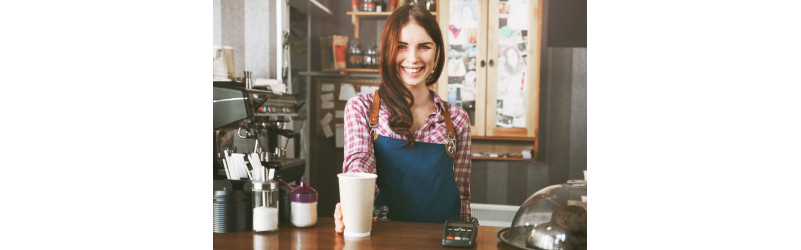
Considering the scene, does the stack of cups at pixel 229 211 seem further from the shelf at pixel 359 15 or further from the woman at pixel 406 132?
the shelf at pixel 359 15

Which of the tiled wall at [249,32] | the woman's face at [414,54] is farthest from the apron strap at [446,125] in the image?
the tiled wall at [249,32]

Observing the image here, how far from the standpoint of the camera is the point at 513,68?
3.70 metres

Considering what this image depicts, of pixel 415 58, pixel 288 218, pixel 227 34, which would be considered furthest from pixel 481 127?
pixel 288 218

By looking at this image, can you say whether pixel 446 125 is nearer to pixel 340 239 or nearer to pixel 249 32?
pixel 340 239

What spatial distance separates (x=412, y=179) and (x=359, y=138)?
0.77ft

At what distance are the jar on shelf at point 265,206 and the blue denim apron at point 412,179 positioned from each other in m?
0.55

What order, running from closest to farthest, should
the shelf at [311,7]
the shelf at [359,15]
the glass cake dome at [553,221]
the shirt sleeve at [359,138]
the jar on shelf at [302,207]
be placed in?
1. the glass cake dome at [553,221]
2. the jar on shelf at [302,207]
3. the shirt sleeve at [359,138]
4. the shelf at [311,7]
5. the shelf at [359,15]

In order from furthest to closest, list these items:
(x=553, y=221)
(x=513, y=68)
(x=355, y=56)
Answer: (x=355, y=56) → (x=513, y=68) → (x=553, y=221)

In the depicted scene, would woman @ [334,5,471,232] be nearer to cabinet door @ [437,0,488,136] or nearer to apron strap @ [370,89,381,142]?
apron strap @ [370,89,381,142]

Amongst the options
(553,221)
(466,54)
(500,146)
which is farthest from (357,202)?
(500,146)

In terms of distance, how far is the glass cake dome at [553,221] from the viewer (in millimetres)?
1091

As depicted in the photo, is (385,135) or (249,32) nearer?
(385,135)
